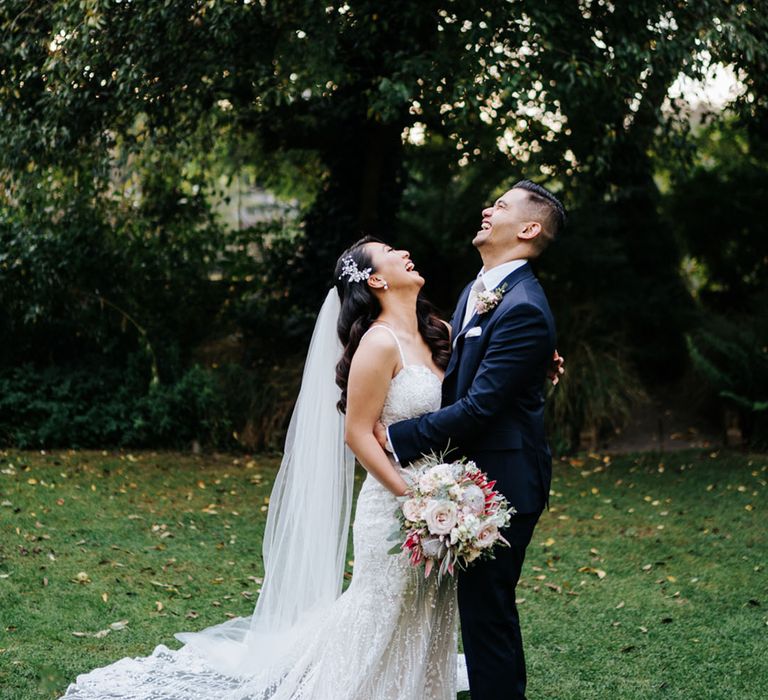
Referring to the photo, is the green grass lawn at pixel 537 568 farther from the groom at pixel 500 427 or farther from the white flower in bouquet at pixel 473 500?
the white flower in bouquet at pixel 473 500

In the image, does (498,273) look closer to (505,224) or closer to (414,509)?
(505,224)

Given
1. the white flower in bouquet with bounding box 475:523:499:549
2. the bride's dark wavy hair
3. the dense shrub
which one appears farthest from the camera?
the dense shrub

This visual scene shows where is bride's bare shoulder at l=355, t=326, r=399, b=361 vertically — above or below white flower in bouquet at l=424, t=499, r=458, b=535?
above

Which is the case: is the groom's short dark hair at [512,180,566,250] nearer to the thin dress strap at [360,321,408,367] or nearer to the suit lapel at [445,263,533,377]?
the suit lapel at [445,263,533,377]

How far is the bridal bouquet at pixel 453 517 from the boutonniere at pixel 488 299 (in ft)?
2.05

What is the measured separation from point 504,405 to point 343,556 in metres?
1.42

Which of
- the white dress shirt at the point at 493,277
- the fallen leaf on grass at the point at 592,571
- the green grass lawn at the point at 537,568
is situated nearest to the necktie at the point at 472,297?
the white dress shirt at the point at 493,277

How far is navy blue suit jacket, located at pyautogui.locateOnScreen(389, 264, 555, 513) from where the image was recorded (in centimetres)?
338

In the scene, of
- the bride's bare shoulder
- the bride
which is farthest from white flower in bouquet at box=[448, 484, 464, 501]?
the bride's bare shoulder

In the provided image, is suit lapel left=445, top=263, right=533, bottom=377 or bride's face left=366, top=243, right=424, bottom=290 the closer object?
suit lapel left=445, top=263, right=533, bottom=377

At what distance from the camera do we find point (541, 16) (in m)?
6.95

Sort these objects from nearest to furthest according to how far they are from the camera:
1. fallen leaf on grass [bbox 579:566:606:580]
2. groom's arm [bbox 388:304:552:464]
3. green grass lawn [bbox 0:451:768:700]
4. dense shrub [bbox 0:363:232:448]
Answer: groom's arm [bbox 388:304:552:464], green grass lawn [bbox 0:451:768:700], fallen leaf on grass [bbox 579:566:606:580], dense shrub [bbox 0:363:232:448]

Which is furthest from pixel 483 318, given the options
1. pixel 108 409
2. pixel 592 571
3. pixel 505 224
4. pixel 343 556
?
pixel 108 409

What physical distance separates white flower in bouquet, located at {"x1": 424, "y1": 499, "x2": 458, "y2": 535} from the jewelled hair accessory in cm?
114
